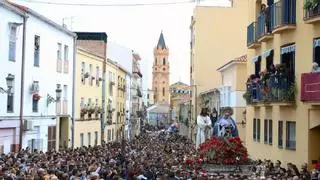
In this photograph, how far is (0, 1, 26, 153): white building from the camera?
1037 inches

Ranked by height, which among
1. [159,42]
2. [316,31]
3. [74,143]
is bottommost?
[74,143]

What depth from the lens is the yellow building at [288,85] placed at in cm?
2100

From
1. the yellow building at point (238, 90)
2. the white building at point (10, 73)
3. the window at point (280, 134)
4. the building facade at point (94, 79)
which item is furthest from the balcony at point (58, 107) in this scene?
the window at point (280, 134)

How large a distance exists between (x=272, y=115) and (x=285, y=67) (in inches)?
139

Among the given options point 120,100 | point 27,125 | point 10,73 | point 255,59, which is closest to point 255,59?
point 255,59

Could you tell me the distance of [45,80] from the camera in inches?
1299

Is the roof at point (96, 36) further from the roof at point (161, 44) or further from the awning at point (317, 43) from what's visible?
the roof at point (161, 44)

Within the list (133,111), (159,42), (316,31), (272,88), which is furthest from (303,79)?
(159,42)

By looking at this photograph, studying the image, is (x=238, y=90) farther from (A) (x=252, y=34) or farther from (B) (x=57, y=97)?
(B) (x=57, y=97)

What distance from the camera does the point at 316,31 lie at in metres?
20.8

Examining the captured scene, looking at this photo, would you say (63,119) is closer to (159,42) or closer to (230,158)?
(230,158)

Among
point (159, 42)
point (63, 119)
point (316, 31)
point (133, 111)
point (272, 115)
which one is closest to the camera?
point (316, 31)

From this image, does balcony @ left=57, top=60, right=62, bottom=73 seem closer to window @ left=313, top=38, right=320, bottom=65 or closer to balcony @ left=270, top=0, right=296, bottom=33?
balcony @ left=270, top=0, right=296, bottom=33

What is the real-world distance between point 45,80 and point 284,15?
14646 millimetres
